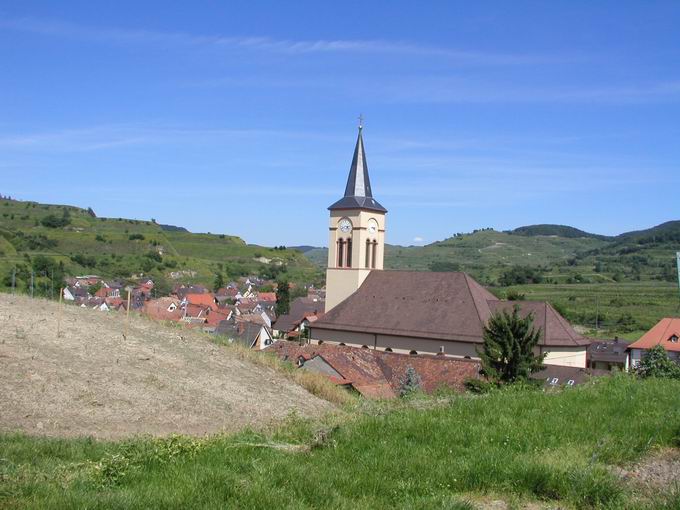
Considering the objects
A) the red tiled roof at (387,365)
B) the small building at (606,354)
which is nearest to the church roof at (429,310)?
the red tiled roof at (387,365)

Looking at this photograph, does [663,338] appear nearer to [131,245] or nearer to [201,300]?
[201,300]

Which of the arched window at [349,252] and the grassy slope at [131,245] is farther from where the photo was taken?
the grassy slope at [131,245]

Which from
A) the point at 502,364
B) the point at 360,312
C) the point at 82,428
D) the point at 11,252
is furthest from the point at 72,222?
the point at 82,428

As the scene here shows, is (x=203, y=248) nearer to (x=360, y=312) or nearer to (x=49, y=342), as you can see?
(x=360, y=312)

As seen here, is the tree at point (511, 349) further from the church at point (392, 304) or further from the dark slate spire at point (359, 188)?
the dark slate spire at point (359, 188)

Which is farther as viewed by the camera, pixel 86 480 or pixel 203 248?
pixel 203 248

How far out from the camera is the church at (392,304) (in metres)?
34.5

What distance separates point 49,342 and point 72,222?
133m

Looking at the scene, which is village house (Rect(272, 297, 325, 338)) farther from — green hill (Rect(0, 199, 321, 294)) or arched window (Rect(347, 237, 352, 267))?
green hill (Rect(0, 199, 321, 294))

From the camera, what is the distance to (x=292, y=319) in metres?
69.4

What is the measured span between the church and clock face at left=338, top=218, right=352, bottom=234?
0.07 meters

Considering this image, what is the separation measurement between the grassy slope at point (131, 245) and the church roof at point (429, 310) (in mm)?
46110

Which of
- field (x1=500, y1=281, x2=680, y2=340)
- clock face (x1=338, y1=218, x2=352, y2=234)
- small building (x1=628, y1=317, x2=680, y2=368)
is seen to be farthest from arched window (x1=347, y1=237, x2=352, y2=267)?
field (x1=500, y1=281, x2=680, y2=340)

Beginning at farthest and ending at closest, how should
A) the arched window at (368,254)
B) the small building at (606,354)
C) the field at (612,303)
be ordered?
the field at (612,303)
the small building at (606,354)
the arched window at (368,254)
